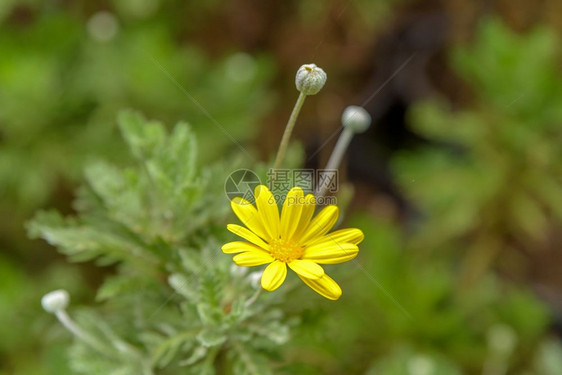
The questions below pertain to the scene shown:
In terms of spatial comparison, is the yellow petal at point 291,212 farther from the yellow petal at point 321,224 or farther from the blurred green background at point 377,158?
the blurred green background at point 377,158

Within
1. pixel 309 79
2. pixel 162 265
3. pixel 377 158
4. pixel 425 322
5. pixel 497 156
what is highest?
pixel 309 79

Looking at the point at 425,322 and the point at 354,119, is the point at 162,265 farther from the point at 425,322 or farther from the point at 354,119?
the point at 425,322

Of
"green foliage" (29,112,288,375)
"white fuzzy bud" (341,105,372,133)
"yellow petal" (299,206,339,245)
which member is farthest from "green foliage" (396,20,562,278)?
"yellow petal" (299,206,339,245)

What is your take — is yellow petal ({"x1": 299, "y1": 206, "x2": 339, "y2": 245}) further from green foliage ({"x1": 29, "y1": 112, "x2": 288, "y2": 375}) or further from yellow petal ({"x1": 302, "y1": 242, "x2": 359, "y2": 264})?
green foliage ({"x1": 29, "y1": 112, "x2": 288, "y2": 375})

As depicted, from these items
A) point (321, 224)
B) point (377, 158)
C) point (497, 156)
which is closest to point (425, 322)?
point (497, 156)

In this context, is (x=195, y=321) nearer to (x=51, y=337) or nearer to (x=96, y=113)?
(x=51, y=337)
